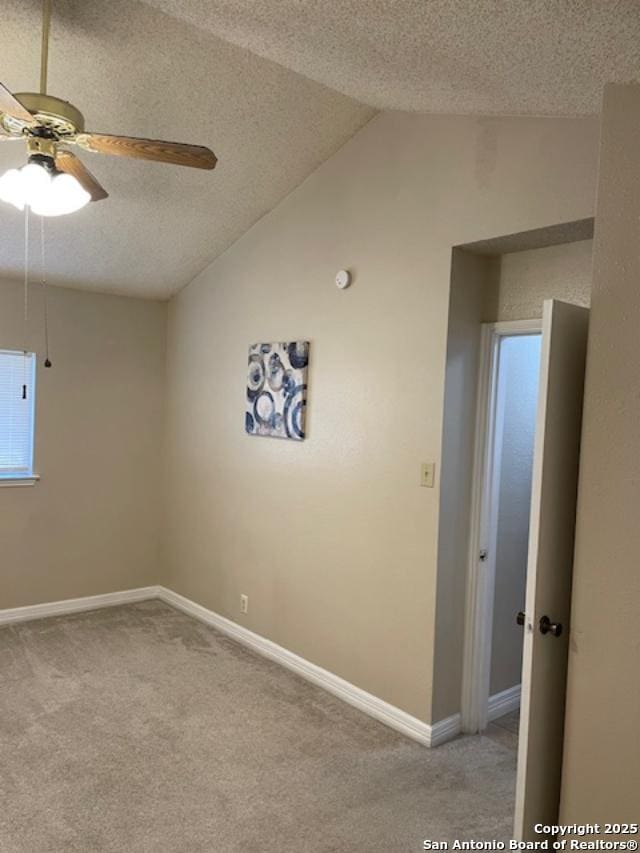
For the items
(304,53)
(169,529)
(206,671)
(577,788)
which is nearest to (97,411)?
(169,529)

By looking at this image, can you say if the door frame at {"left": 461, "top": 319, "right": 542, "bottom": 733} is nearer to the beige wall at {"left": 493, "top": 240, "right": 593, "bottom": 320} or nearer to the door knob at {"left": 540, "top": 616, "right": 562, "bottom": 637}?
the beige wall at {"left": 493, "top": 240, "right": 593, "bottom": 320}

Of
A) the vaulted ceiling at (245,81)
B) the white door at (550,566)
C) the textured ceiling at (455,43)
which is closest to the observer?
the textured ceiling at (455,43)

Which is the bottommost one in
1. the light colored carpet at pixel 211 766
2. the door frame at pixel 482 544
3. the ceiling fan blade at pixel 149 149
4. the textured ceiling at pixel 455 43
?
the light colored carpet at pixel 211 766

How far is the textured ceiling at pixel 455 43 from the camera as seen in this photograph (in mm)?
1559

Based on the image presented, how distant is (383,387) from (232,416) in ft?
4.56

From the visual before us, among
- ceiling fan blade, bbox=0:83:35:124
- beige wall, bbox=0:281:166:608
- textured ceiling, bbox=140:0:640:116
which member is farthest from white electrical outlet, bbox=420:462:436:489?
beige wall, bbox=0:281:166:608

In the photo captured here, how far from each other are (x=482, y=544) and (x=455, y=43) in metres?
2.17

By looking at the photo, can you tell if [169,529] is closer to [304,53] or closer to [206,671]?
[206,671]

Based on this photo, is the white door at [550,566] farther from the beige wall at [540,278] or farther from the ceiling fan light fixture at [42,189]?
the ceiling fan light fixture at [42,189]

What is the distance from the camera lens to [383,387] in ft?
10.6

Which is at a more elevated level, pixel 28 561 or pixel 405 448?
pixel 405 448

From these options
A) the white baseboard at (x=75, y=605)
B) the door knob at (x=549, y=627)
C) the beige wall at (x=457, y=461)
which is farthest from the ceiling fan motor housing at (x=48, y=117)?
the white baseboard at (x=75, y=605)

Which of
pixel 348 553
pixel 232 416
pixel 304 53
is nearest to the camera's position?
pixel 304 53

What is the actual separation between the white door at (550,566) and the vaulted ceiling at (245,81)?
2.48ft
